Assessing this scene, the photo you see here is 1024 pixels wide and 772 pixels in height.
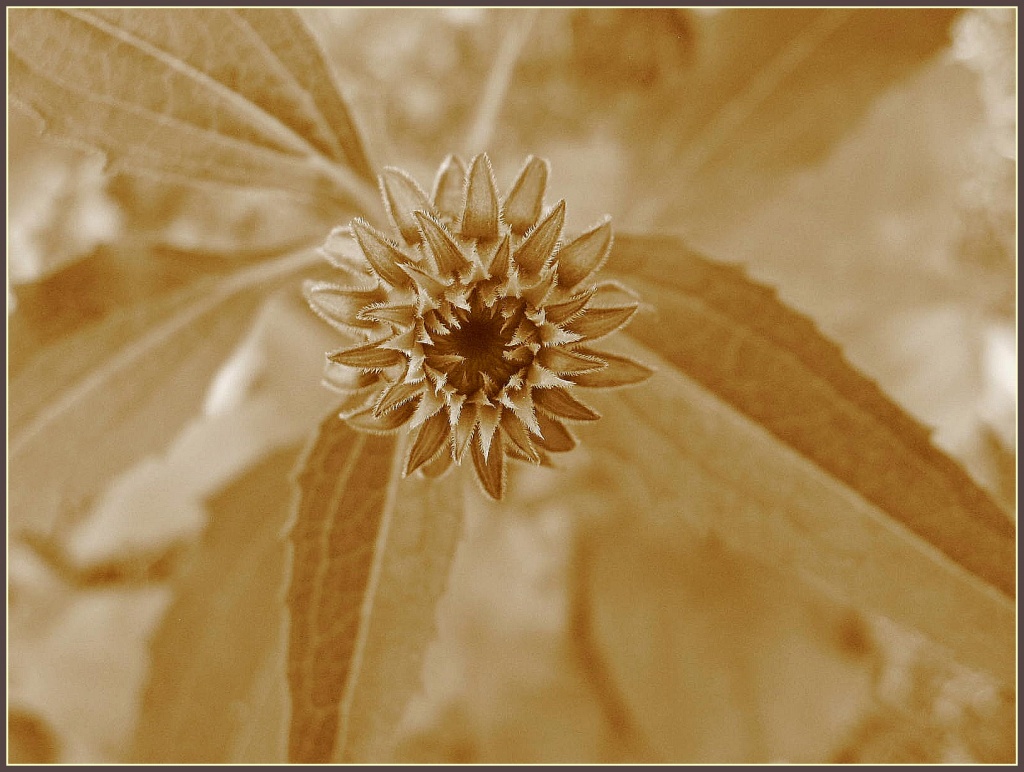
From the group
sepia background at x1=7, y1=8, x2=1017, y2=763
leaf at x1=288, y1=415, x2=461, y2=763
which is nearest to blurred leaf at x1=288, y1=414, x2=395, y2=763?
leaf at x1=288, y1=415, x2=461, y2=763

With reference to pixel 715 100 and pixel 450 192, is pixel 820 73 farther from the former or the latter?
pixel 450 192

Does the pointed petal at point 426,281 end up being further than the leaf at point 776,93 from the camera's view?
No

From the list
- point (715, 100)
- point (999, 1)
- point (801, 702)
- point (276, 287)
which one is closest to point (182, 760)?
point (276, 287)

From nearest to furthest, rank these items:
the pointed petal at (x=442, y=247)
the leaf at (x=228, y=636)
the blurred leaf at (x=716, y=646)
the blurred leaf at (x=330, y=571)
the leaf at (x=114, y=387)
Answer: the pointed petal at (x=442, y=247) → the blurred leaf at (x=330, y=571) → the leaf at (x=114, y=387) → the leaf at (x=228, y=636) → the blurred leaf at (x=716, y=646)

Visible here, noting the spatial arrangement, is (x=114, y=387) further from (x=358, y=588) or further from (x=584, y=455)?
Answer: (x=584, y=455)

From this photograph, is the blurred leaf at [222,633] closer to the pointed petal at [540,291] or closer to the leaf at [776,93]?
the pointed petal at [540,291]

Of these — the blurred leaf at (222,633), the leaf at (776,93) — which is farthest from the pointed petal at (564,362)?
the leaf at (776,93)

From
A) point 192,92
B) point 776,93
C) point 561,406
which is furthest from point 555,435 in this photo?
point 776,93
